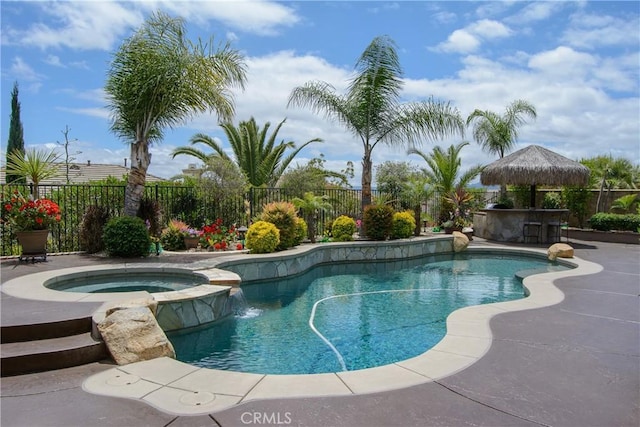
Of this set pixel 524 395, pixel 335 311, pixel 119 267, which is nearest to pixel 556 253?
pixel 335 311

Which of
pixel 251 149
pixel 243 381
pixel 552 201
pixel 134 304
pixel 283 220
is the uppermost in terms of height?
pixel 251 149

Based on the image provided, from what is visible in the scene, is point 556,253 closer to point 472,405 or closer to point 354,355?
point 354,355

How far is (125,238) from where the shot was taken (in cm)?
963

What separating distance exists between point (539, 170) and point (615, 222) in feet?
12.7

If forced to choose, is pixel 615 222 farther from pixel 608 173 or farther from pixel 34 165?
pixel 34 165

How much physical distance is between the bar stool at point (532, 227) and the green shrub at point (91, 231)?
13779 mm

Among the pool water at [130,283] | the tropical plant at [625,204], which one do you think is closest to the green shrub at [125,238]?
the pool water at [130,283]

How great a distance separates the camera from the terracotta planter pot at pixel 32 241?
8867mm

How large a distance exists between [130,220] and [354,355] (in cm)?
697

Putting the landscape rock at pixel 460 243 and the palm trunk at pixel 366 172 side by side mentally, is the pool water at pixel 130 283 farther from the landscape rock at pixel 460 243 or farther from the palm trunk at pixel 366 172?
the landscape rock at pixel 460 243

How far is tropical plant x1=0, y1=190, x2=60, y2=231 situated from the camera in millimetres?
8711

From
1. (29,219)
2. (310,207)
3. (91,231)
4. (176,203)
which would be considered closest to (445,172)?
(310,207)

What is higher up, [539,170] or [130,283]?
[539,170]
